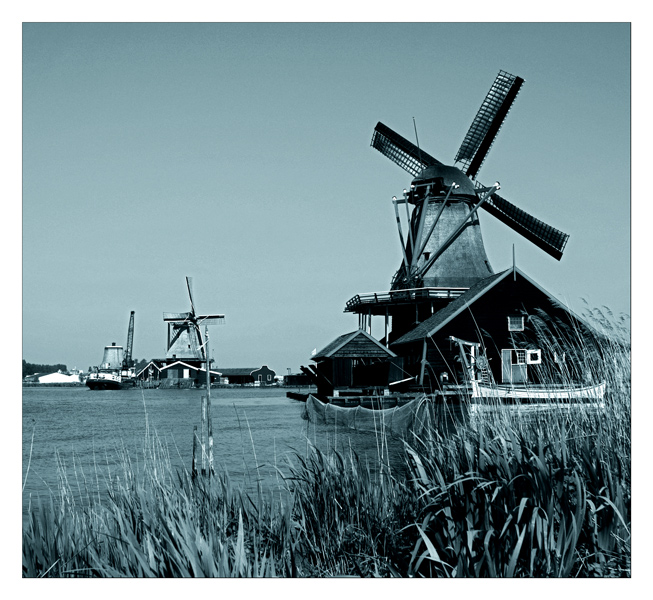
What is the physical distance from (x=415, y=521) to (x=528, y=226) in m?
28.8

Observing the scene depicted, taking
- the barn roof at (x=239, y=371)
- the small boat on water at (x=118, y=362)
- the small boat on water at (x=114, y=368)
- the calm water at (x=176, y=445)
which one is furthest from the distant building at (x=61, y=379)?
the calm water at (x=176, y=445)

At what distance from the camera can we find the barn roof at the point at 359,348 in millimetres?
28828

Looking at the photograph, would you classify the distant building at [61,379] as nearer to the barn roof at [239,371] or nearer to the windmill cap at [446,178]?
the barn roof at [239,371]

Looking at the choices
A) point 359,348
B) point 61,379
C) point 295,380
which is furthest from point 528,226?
A: point 61,379

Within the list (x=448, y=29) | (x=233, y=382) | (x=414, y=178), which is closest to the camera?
(x=448, y=29)

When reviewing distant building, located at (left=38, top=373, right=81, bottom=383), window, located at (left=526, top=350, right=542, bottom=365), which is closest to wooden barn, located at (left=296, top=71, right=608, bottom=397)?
window, located at (left=526, top=350, right=542, bottom=365)

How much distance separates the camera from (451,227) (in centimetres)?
3259

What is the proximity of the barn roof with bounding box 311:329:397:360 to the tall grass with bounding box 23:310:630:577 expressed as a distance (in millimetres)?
22358

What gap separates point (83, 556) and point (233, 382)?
332 feet

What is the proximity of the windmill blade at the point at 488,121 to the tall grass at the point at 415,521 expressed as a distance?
88.9 feet
